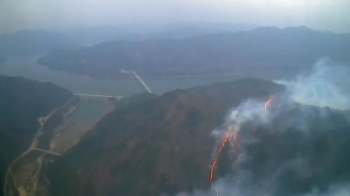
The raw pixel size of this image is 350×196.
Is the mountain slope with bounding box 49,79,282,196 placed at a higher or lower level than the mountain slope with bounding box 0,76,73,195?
higher

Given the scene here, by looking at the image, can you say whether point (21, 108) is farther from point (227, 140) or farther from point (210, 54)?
point (210, 54)

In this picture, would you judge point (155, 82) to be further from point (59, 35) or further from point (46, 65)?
point (59, 35)

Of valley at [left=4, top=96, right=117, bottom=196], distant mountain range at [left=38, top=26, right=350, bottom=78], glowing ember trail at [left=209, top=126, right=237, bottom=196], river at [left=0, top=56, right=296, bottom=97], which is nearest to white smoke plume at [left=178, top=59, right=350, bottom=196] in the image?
glowing ember trail at [left=209, top=126, right=237, bottom=196]

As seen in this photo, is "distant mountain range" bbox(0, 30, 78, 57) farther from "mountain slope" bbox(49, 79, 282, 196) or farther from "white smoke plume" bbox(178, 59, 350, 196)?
"white smoke plume" bbox(178, 59, 350, 196)

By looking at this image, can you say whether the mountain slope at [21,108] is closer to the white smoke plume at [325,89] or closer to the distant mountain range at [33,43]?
the distant mountain range at [33,43]

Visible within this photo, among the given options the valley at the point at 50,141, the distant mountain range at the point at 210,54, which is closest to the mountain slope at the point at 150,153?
the valley at the point at 50,141

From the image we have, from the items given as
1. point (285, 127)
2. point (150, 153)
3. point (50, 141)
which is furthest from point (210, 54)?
point (150, 153)
